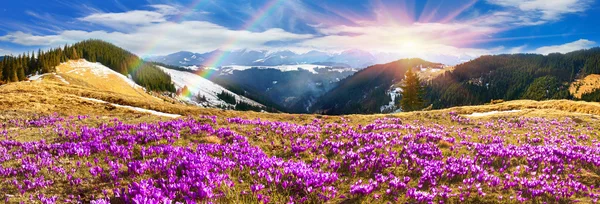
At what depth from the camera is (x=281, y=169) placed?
8.41 meters

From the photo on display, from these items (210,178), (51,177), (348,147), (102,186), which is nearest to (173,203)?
(210,178)

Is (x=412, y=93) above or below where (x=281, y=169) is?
above

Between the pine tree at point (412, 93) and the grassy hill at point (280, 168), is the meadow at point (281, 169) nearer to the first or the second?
the grassy hill at point (280, 168)

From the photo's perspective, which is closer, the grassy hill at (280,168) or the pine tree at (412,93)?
the grassy hill at (280,168)

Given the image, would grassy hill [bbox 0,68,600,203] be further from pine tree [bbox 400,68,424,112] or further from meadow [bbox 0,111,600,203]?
pine tree [bbox 400,68,424,112]

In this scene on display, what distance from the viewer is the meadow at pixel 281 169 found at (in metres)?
6.85

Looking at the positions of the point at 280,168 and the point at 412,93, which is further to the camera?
the point at 412,93

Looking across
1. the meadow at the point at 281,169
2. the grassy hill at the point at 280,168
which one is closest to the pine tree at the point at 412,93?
the grassy hill at the point at 280,168

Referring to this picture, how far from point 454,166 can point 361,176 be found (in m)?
2.64

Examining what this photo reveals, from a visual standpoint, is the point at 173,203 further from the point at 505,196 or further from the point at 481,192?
the point at 505,196

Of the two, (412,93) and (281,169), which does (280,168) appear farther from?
(412,93)

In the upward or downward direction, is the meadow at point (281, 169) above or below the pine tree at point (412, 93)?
below

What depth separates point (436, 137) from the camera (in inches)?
499

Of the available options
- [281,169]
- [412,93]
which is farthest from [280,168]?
[412,93]
